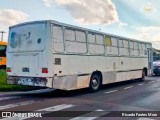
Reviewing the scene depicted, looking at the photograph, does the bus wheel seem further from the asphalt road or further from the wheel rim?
the asphalt road

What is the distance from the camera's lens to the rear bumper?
1140 cm

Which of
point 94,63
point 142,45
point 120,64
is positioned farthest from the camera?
point 142,45

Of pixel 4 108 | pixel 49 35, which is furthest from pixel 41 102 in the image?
pixel 49 35

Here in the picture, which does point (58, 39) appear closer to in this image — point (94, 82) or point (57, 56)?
point (57, 56)

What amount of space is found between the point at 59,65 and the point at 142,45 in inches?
422

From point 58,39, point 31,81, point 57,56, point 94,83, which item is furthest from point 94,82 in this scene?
point 31,81

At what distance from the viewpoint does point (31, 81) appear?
1194 cm

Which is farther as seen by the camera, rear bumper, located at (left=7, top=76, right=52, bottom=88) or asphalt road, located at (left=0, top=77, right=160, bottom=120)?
rear bumper, located at (left=7, top=76, right=52, bottom=88)

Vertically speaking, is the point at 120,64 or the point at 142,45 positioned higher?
the point at 142,45

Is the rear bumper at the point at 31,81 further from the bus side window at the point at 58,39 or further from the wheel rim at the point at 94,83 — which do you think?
the wheel rim at the point at 94,83

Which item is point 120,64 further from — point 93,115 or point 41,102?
point 93,115

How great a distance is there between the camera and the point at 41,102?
416 inches

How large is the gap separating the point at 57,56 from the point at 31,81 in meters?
1.45

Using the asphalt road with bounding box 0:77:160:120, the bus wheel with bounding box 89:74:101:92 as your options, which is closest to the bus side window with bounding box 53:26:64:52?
the asphalt road with bounding box 0:77:160:120
